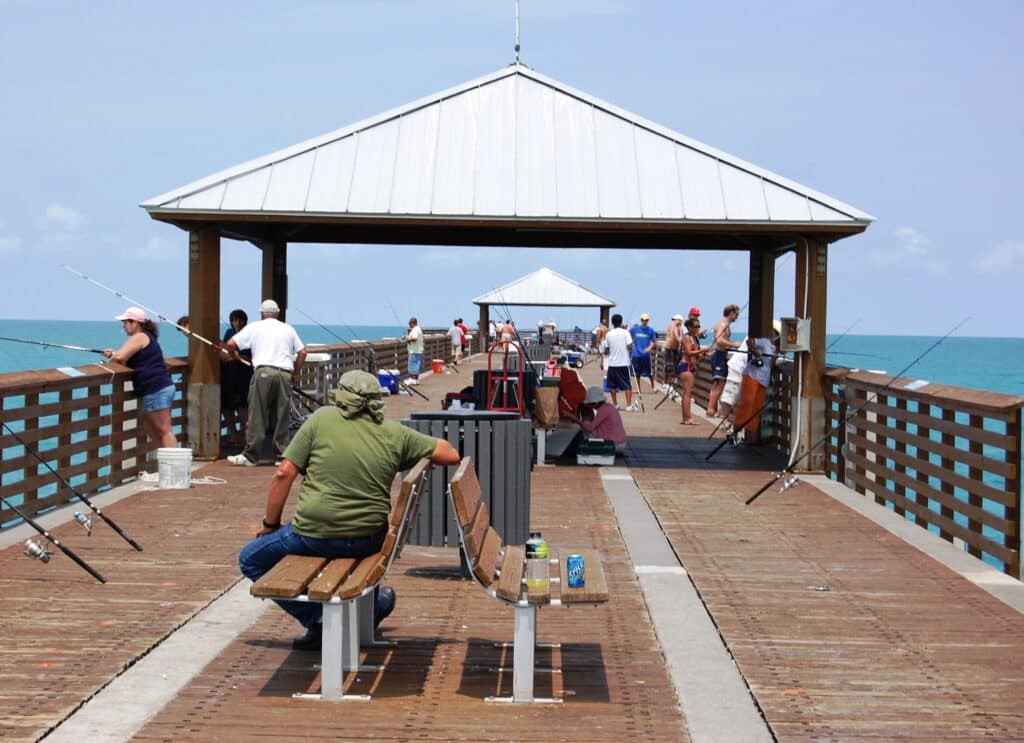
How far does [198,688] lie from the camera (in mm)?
6141

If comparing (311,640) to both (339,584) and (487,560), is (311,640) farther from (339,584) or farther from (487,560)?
(487,560)

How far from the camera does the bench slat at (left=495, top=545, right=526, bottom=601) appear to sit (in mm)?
5934

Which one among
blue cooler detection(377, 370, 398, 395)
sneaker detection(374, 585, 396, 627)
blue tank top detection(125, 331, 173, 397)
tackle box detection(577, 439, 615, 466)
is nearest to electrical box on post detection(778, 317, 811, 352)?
tackle box detection(577, 439, 615, 466)

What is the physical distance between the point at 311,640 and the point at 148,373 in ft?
22.9

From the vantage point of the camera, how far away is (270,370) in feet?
46.9

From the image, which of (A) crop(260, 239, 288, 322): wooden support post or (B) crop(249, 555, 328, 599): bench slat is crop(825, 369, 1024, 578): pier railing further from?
(A) crop(260, 239, 288, 322): wooden support post

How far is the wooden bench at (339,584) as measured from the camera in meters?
5.80

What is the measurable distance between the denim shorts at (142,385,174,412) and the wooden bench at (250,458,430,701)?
7.24m

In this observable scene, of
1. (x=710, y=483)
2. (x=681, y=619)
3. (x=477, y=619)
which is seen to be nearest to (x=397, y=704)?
(x=477, y=619)

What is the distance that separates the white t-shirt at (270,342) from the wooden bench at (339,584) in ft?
26.1

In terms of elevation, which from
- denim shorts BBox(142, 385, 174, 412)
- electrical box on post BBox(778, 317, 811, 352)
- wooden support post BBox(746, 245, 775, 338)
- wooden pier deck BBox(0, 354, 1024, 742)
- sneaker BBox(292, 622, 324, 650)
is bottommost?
wooden pier deck BBox(0, 354, 1024, 742)

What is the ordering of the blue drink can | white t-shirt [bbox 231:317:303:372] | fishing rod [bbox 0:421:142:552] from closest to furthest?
the blue drink can
fishing rod [bbox 0:421:142:552]
white t-shirt [bbox 231:317:303:372]

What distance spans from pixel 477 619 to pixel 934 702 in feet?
8.12

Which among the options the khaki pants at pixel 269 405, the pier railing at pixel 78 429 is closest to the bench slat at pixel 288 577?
the pier railing at pixel 78 429
